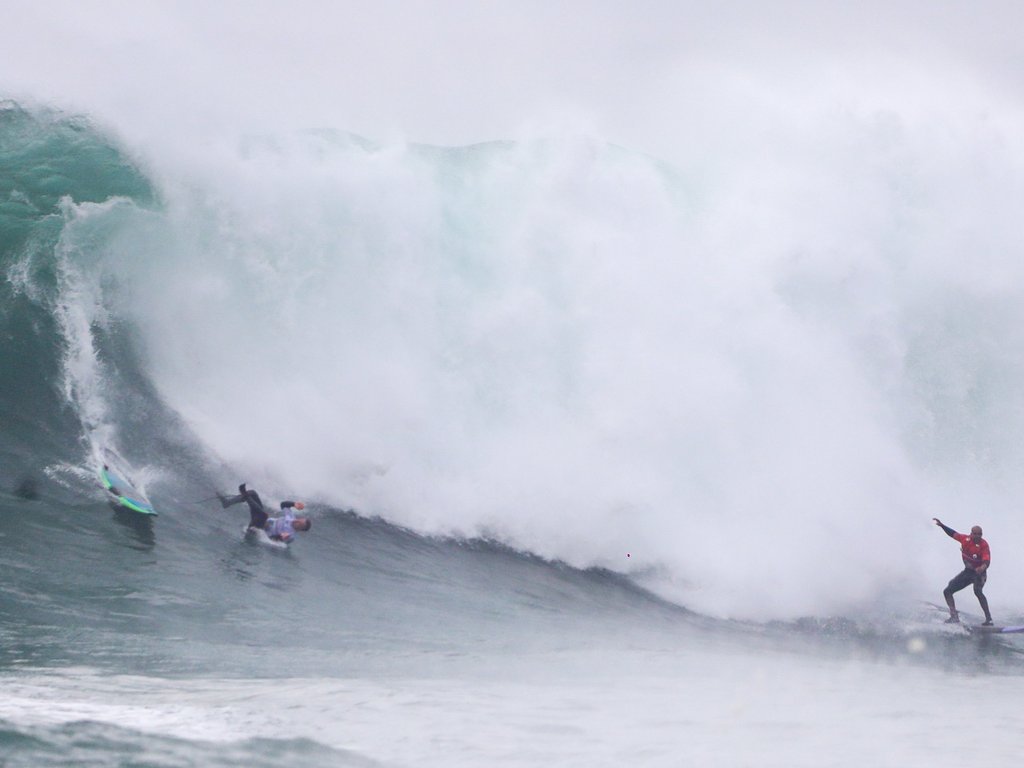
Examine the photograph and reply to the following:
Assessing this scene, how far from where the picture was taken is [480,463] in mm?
14672

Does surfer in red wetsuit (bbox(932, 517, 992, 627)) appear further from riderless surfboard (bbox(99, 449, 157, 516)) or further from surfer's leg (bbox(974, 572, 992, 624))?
riderless surfboard (bbox(99, 449, 157, 516))

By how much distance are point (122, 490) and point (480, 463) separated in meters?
5.20

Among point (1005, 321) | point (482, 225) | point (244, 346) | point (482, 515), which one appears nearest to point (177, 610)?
point (482, 515)

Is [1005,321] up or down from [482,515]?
up

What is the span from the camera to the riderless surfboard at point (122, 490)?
11117mm

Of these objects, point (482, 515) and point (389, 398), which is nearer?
point (482, 515)

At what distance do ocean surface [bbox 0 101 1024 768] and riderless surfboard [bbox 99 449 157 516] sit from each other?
17 cm

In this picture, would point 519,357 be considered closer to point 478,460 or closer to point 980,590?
point 478,460

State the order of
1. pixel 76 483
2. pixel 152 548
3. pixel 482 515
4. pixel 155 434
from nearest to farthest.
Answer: pixel 152 548, pixel 76 483, pixel 155 434, pixel 482 515

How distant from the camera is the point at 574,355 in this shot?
16.1 metres

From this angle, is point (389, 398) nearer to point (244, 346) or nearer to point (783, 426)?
point (244, 346)

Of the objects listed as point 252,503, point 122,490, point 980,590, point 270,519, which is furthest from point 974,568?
point 122,490

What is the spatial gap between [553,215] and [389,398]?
4897 millimetres

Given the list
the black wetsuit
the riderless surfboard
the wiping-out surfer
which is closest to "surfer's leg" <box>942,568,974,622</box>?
the wiping-out surfer
